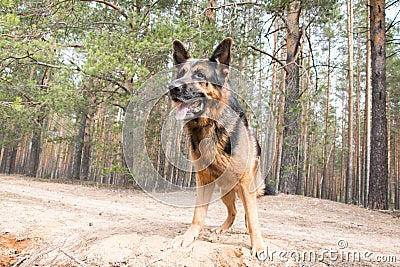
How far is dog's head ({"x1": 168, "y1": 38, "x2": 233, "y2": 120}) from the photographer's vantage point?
284cm

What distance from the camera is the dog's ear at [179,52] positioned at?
10.7 ft

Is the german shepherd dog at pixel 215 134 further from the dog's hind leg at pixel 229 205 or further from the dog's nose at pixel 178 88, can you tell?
the dog's hind leg at pixel 229 205

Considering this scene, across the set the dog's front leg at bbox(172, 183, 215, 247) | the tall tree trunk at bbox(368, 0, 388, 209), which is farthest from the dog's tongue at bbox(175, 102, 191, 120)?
the tall tree trunk at bbox(368, 0, 388, 209)

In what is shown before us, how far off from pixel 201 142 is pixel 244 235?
137cm

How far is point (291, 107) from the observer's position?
879 cm

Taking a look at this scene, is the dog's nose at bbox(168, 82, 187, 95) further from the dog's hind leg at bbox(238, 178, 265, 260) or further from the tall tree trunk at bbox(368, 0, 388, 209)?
the tall tree trunk at bbox(368, 0, 388, 209)

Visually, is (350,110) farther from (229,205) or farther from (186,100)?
(186,100)

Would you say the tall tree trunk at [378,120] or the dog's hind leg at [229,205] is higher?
the tall tree trunk at [378,120]

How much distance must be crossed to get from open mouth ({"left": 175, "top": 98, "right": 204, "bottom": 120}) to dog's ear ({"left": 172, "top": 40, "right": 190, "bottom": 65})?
0.61 meters

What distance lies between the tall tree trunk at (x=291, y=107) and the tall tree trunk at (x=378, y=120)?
235 cm

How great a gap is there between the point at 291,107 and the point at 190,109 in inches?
259

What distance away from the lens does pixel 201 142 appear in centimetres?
299

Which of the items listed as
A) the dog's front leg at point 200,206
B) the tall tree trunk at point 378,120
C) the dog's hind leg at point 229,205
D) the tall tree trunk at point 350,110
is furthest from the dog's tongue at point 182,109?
the tall tree trunk at point 350,110

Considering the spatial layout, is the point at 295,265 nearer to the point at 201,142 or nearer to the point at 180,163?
the point at 201,142
